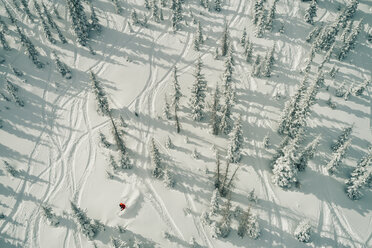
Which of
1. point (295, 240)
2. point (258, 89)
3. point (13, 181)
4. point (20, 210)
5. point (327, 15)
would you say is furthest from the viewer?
point (327, 15)

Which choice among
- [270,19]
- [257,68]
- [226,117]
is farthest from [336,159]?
[270,19]

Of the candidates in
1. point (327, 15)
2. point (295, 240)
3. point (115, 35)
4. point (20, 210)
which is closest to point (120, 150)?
point (20, 210)

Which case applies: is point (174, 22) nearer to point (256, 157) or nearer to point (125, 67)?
point (125, 67)

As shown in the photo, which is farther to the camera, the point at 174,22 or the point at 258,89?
the point at 174,22

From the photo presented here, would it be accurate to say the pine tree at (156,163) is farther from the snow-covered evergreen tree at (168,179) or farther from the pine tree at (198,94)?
the pine tree at (198,94)

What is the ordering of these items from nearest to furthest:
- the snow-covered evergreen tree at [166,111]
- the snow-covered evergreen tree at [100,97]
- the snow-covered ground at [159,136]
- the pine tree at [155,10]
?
1. the snow-covered ground at [159,136]
2. the snow-covered evergreen tree at [100,97]
3. the snow-covered evergreen tree at [166,111]
4. the pine tree at [155,10]

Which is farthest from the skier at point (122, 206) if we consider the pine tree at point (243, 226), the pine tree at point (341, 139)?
the pine tree at point (341, 139)

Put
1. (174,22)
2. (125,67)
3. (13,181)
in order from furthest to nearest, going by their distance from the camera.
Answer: (174,22) < (125,67) < (13,181)

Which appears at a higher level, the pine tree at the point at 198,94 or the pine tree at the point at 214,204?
the pine tree at the point at 198,94
